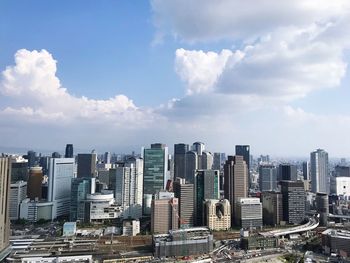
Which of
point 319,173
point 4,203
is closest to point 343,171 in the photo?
point 319,173

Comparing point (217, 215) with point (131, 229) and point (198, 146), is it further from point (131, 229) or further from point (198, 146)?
point (198, 146)

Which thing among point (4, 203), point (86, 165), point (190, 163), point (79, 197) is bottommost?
point (79, 197)

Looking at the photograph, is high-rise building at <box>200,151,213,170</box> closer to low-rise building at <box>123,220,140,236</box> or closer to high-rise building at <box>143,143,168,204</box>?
high-rise building at <box>143,143,168,204</box>

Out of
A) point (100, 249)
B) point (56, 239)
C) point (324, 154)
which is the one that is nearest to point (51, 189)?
point (56, 239)

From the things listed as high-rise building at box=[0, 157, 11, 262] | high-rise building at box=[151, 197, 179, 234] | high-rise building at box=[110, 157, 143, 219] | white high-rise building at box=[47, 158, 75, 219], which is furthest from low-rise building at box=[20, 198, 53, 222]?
high-rise building at box=[151, 197, 179, 234]

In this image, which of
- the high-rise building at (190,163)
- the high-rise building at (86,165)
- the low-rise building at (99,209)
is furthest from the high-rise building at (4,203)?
the high-rise building at (190,163)

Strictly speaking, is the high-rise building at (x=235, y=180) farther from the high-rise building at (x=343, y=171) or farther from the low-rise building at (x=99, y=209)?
the high-rise building at (x=343, y=171)
